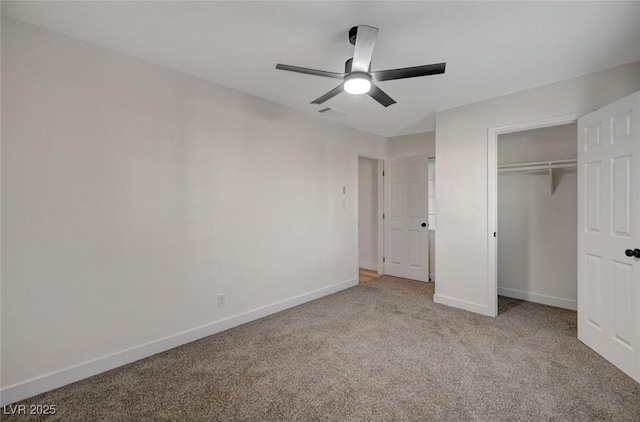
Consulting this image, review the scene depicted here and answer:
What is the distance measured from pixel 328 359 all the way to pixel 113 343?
1.77 meters

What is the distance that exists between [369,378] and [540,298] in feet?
9.98

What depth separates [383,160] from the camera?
17.8ft

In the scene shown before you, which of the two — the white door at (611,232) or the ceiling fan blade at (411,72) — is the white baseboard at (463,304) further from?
the ceiling fan blade at (411,72)

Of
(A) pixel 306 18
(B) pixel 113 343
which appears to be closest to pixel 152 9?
(A) pixel 306 18

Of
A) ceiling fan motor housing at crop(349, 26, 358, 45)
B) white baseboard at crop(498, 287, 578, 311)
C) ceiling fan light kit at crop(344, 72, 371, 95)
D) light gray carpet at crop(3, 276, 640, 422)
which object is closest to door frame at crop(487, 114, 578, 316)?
light gray carpet at crop(3, 276, 640, 422)

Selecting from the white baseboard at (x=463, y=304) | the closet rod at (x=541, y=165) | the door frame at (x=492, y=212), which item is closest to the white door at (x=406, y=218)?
the white baseboard at (x=463, y=304)

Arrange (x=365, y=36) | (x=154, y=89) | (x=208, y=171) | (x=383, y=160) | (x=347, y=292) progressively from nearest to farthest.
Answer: (x=365, y=36) < (x=154, y=89) < (x=208, y=171) < (x=347, y=292) < (x=383, y=160)

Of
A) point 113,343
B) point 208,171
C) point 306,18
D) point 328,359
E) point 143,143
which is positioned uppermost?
point 306,18

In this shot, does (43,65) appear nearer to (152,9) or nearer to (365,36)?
(152,9)

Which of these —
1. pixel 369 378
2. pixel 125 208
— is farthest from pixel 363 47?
pixel 369 378

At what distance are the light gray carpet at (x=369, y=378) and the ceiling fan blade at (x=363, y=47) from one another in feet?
7.49

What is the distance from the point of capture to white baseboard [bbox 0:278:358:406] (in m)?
1.96

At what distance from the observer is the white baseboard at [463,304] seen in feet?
11.4

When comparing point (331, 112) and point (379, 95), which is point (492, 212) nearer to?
point (379, 95)
